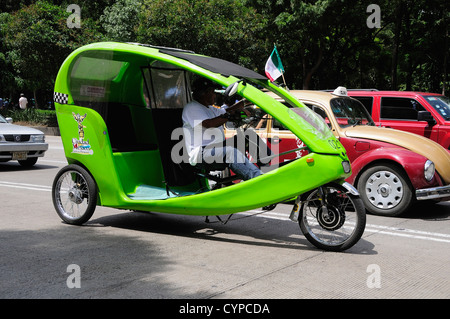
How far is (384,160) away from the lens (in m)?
7.72

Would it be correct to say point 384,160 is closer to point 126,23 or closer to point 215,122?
point 215,122

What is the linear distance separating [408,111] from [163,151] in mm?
5204

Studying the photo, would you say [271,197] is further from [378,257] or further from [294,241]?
[378,257]

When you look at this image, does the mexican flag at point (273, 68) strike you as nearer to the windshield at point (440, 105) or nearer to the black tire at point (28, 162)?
the windshield at point (440, 105)

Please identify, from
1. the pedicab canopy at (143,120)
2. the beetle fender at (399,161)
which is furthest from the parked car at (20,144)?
the beetle fender at (399,161)

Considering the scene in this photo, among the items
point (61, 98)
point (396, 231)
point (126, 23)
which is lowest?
point (396, 231)

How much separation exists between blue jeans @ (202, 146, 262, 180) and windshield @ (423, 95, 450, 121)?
17.3 ft

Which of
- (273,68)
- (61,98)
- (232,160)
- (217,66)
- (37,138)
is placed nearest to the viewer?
(217,66)

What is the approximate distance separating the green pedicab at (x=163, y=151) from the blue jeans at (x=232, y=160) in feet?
0.64

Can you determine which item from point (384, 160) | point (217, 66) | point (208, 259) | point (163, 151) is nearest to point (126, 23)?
point (384, 160)

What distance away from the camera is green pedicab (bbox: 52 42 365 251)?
539cm

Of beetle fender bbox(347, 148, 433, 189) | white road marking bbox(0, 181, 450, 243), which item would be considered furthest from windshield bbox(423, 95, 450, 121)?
white road marking bbox(0, 181, 450, 243)

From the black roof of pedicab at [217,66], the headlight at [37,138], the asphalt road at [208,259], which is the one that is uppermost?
the black roof of pedicab at [217,66]

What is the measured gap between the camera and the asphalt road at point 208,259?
4.30m
